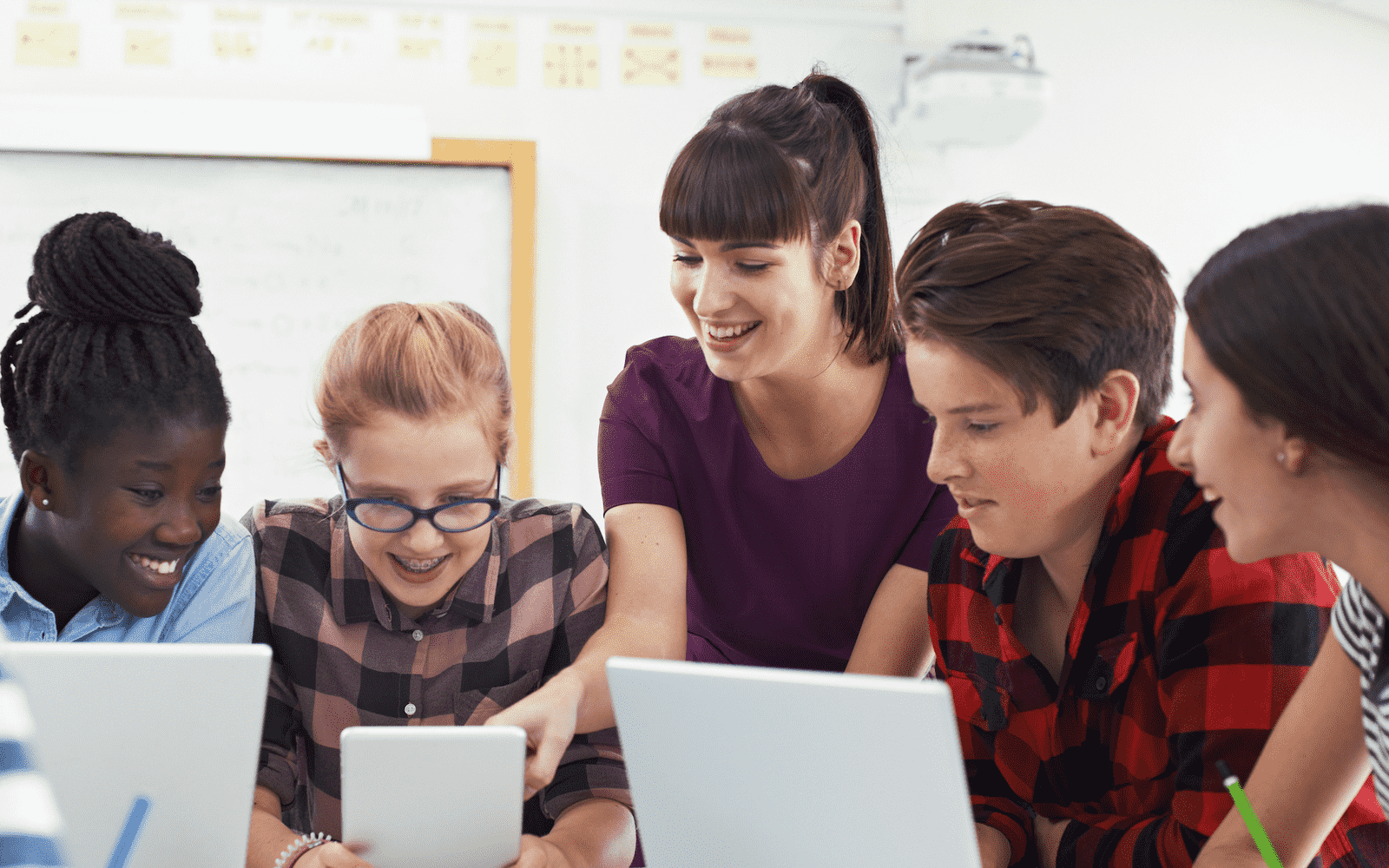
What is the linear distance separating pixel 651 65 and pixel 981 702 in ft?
6.57

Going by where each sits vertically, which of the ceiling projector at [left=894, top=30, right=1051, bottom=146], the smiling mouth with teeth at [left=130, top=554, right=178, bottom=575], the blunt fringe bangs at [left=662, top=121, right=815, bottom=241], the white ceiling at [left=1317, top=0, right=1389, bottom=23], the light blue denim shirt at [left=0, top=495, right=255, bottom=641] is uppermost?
the white ceiling at [left=1317, top=0, right=1389, bottom=23]

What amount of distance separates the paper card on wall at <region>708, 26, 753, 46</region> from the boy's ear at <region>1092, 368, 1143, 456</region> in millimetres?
1927

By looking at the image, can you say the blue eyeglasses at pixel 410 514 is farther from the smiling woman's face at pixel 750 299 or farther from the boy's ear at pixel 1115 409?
the boy's ear at pixel 1115 409

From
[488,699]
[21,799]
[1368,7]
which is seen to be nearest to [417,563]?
[488,699]

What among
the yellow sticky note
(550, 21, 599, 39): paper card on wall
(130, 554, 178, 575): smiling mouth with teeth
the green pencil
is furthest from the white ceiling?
(130, 554, 178, 575): smiling mouth with teeth

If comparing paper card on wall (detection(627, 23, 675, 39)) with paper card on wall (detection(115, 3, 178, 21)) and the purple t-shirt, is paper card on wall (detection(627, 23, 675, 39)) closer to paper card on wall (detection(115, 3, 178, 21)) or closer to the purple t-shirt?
paper card on wall (detection(115, 3, 178, 21))

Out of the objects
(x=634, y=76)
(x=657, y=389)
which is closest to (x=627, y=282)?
(x=634, y=76)

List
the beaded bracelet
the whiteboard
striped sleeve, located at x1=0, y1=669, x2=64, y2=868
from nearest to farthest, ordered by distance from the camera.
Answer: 1. striped sleeve, located at x1=0, y1=669, x2=64, y2=868
2. the beaded bracelet
3. the whiteboard

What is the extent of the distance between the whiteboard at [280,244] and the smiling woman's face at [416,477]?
4.82 ft

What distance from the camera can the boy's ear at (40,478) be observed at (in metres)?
1.09

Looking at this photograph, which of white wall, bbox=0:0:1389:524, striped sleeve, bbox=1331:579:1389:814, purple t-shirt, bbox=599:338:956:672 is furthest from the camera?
white wall, bbox=0:0:1389:524

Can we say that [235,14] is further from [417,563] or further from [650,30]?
[417,563]

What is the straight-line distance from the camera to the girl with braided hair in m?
1.08

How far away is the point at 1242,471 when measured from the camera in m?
0.84
